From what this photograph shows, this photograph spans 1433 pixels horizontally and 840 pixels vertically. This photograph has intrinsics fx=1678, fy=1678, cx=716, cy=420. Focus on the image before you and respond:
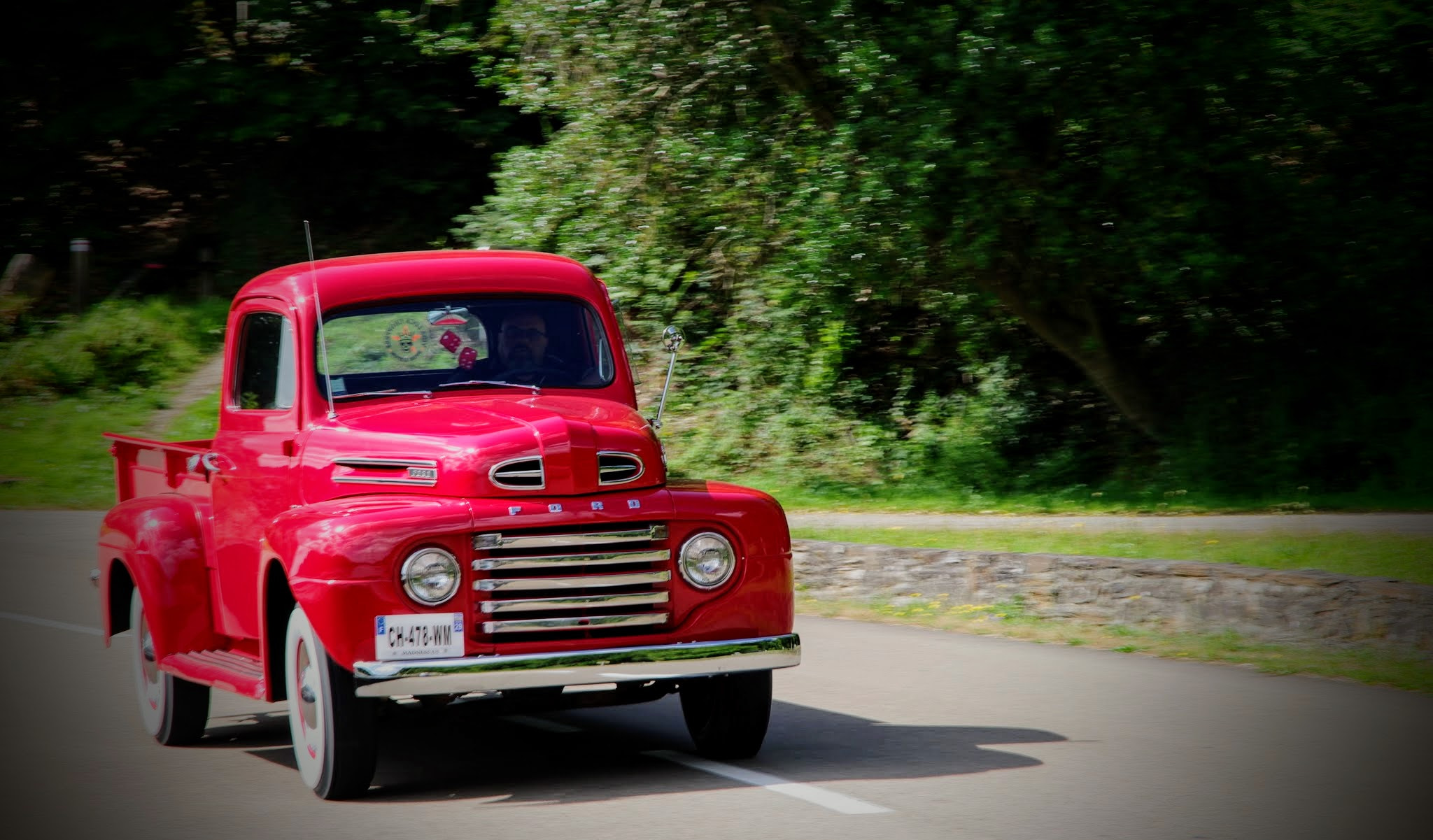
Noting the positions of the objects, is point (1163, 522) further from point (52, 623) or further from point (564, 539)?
point (564, 539)

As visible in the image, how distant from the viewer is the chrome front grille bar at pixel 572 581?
247 inches

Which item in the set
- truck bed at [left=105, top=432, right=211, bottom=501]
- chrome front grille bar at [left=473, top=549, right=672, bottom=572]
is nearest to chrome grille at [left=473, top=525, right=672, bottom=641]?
chrome front grille bar at [left=473, top=549, right=672, bottom=572]

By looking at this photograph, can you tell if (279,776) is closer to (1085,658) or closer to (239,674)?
(239,674)

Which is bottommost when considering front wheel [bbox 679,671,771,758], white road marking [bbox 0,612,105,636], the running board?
white road marking [bbox 0,612,105,636]

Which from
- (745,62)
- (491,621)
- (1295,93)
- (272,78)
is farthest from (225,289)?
(491,621)

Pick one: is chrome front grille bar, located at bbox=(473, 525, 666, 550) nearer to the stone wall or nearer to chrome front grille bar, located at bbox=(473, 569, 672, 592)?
chrome front grille bar, located at bbox=(473, 569, 672, 592)

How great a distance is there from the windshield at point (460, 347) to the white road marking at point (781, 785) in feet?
5.64

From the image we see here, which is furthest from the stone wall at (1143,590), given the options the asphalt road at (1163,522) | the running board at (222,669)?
the running board at (222,669)

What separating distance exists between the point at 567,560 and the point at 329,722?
107 cm

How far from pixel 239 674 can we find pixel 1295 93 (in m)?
13.1

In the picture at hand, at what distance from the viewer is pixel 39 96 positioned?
30.0m

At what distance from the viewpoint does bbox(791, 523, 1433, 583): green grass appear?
11555 mm

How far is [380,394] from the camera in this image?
23.7 ft

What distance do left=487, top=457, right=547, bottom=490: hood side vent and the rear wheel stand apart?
228 centimetres
